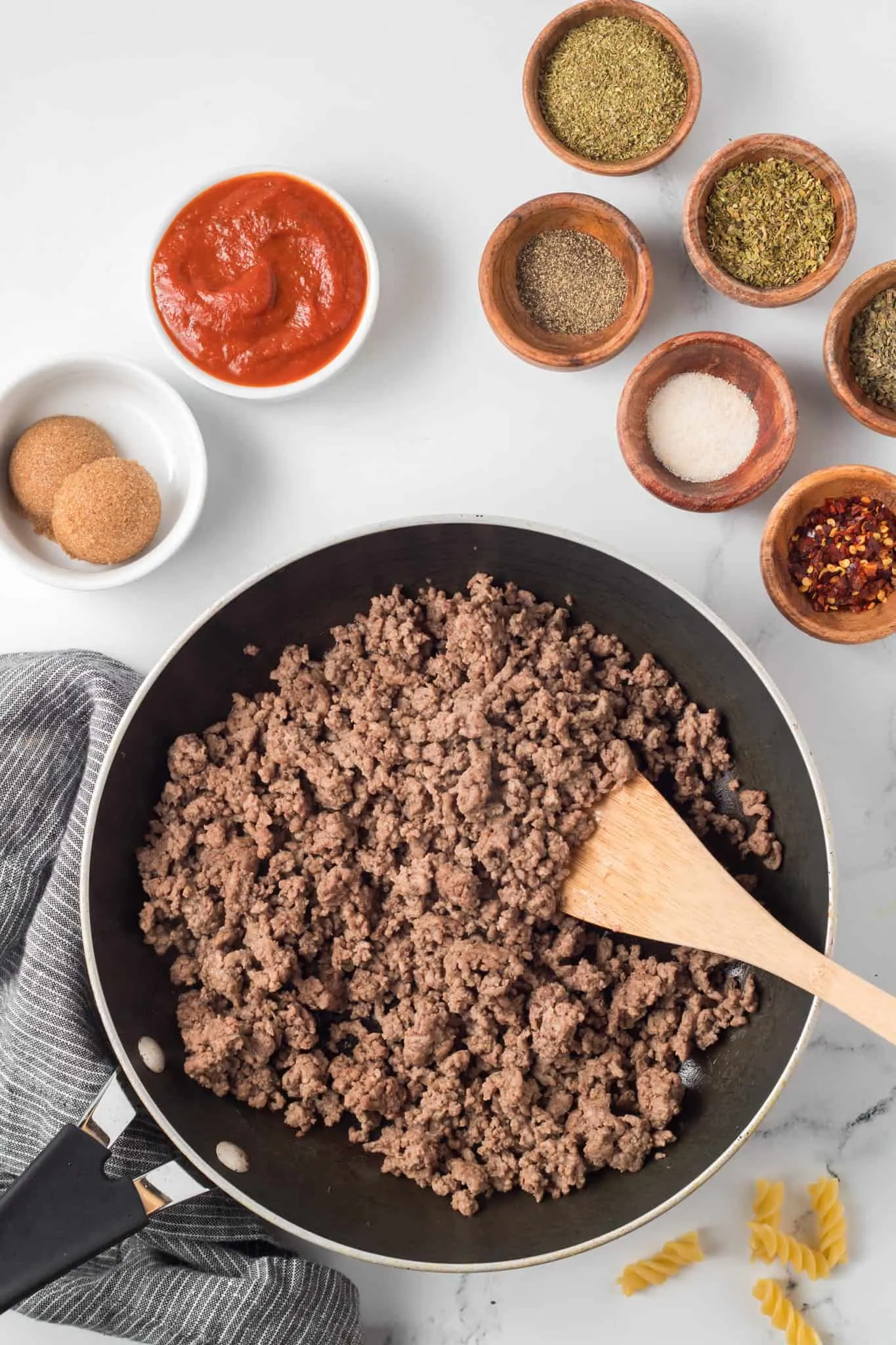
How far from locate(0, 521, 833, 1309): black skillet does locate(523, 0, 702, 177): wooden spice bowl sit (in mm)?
1138

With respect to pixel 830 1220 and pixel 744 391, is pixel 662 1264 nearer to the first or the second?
pixel 830 1220

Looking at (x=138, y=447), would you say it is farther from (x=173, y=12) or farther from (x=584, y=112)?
(x=584, y=112)

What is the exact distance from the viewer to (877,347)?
321cm

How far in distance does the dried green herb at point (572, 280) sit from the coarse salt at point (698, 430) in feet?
0.98

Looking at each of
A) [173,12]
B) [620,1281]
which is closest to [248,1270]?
[620,1281]

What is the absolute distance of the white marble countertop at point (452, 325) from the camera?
3.36m

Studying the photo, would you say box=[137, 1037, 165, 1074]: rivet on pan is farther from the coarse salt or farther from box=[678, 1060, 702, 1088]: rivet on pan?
the coarse salt

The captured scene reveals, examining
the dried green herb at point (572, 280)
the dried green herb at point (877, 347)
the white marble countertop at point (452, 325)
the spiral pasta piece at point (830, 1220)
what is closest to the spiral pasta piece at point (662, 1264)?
the white marble countertop at point (452, 325)

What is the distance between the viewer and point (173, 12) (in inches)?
139

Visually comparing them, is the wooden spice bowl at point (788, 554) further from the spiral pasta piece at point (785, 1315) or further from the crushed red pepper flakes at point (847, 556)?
the spiral pasta piece at point (785, 1315)

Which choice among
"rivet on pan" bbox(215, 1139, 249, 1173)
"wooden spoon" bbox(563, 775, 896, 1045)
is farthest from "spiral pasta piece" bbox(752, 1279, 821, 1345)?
"rivet on pan" bbox(215, 1139, 249, 1173)

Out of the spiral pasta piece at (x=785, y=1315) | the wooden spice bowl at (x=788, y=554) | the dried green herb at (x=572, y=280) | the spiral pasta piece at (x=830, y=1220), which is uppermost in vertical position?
the dried green herb at (x=572, y=280)

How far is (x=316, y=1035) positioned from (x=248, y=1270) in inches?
27.6

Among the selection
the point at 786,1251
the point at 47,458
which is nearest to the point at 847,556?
the point at 786,1251
